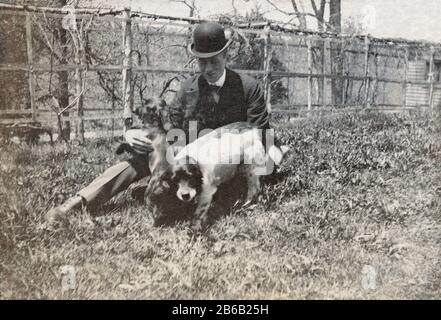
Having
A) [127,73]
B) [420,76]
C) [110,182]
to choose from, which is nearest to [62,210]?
[110,182]

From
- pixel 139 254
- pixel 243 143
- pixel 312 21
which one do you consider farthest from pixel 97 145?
pixel 312 21

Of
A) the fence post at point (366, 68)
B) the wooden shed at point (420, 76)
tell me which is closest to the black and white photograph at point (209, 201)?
the fence post at point (366, 68)

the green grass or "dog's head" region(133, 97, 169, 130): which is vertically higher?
"dog's head" region(133, 97, 169, 130)

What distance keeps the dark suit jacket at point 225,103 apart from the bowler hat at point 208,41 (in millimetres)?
290

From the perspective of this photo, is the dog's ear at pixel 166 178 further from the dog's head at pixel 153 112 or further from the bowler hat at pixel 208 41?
the bowler hat at pixel 208 41

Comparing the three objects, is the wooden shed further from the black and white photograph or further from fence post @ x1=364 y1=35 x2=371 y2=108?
the black and white photograph

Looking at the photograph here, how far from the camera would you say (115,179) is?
3.55 metres

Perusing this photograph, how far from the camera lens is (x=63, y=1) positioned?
6277 mm

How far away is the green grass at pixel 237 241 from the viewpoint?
2762 millimetres

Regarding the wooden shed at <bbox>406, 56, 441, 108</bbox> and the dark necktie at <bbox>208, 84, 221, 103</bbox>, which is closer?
the dark necktie at <bbox>208, 84, 221, 103</bbox>

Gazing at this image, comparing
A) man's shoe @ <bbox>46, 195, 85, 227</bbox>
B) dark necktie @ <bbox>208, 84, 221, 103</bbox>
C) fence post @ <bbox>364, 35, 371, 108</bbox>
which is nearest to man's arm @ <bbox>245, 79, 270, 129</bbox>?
dark necktie @ <bbox>208, 84, 221, 103</bbox>

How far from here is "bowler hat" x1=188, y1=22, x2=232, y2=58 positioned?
11.8ft

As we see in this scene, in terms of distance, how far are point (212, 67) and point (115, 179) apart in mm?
1189

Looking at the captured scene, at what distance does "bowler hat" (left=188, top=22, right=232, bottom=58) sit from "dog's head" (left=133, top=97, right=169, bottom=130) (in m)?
0.50
